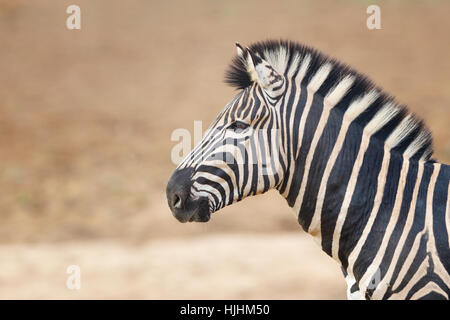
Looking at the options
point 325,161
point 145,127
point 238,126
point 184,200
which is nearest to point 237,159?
point 238,126

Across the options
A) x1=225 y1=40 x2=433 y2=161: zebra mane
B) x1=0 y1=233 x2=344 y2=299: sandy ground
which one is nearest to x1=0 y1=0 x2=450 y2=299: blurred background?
x1=0 y1=233 x2=344 y2=299: sandy ground

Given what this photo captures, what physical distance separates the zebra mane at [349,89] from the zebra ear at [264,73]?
0.34 ft

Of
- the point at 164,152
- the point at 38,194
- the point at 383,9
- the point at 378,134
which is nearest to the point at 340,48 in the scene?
the point at 383,9

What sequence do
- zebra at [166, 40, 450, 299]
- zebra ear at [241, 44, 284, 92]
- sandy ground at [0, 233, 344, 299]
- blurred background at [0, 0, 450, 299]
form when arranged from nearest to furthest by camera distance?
1. zebra at [166, 40, 450, 299]
2. zebra ear at [241, 44, 284, 92]
3. sandy ground at [0, 233, 344, 299]
4. blurred background at [0, 0, 450, 299]

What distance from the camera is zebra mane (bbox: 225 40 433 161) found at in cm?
363

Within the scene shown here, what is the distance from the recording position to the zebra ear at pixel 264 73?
3.61m

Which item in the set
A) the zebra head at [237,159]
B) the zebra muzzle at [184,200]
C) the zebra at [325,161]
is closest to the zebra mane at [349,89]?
the zebra at [325,161]

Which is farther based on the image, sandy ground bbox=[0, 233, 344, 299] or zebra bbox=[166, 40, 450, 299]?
sandy ground bbox=[0, 233, 344, 299]

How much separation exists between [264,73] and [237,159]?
1.84 feet

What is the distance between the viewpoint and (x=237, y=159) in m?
3.57

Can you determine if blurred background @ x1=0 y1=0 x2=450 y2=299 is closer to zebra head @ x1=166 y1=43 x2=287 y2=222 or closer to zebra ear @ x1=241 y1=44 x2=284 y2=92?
zebra head @ x1=166 y1=43 x2=287 y2=222

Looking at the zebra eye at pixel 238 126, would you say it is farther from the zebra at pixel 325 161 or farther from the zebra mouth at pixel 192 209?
the zebra mouth at pixel 192 209

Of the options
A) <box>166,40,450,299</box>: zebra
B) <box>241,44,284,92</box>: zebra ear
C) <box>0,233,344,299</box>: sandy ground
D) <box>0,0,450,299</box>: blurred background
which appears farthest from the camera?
<box>0,0,450,299</box>: blurred background
